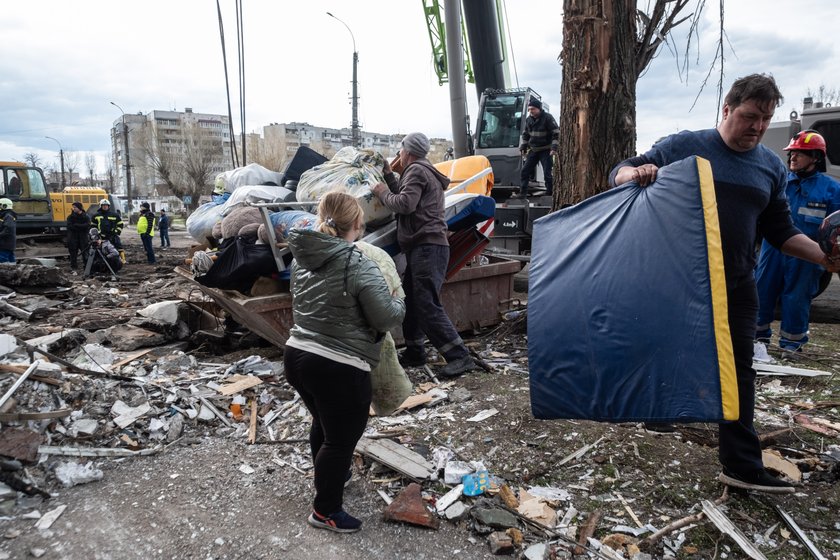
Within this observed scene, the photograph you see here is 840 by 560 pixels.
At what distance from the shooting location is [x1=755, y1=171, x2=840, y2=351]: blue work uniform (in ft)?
15.2

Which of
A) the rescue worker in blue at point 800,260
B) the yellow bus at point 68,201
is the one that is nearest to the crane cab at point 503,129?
the rescue worker in blue at point 800,260

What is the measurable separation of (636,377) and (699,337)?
257 mm

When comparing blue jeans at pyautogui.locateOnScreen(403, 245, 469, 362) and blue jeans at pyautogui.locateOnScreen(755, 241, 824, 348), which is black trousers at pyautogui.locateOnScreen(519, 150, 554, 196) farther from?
blue jeans at pyautogui.locateOnScreen(403, 245, 469, 362)

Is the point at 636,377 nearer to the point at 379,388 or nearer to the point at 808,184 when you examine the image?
the point at 379,388

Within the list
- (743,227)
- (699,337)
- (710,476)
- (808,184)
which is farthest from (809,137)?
(699,337)

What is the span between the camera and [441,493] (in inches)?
107

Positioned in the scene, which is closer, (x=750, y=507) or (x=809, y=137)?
(x=750, y=507)

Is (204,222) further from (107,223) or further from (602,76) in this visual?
(107,223)

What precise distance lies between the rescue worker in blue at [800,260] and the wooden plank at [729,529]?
2.79 metres

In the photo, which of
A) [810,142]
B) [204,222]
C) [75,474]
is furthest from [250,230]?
[810,142]

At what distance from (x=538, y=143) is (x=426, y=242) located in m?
5.87

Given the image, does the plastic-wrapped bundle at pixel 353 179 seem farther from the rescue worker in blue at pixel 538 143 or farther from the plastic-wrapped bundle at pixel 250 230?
the rescue worker in blue at pixel 538 143

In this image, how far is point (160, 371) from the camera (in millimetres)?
4477

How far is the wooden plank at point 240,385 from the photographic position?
3.97 meters
